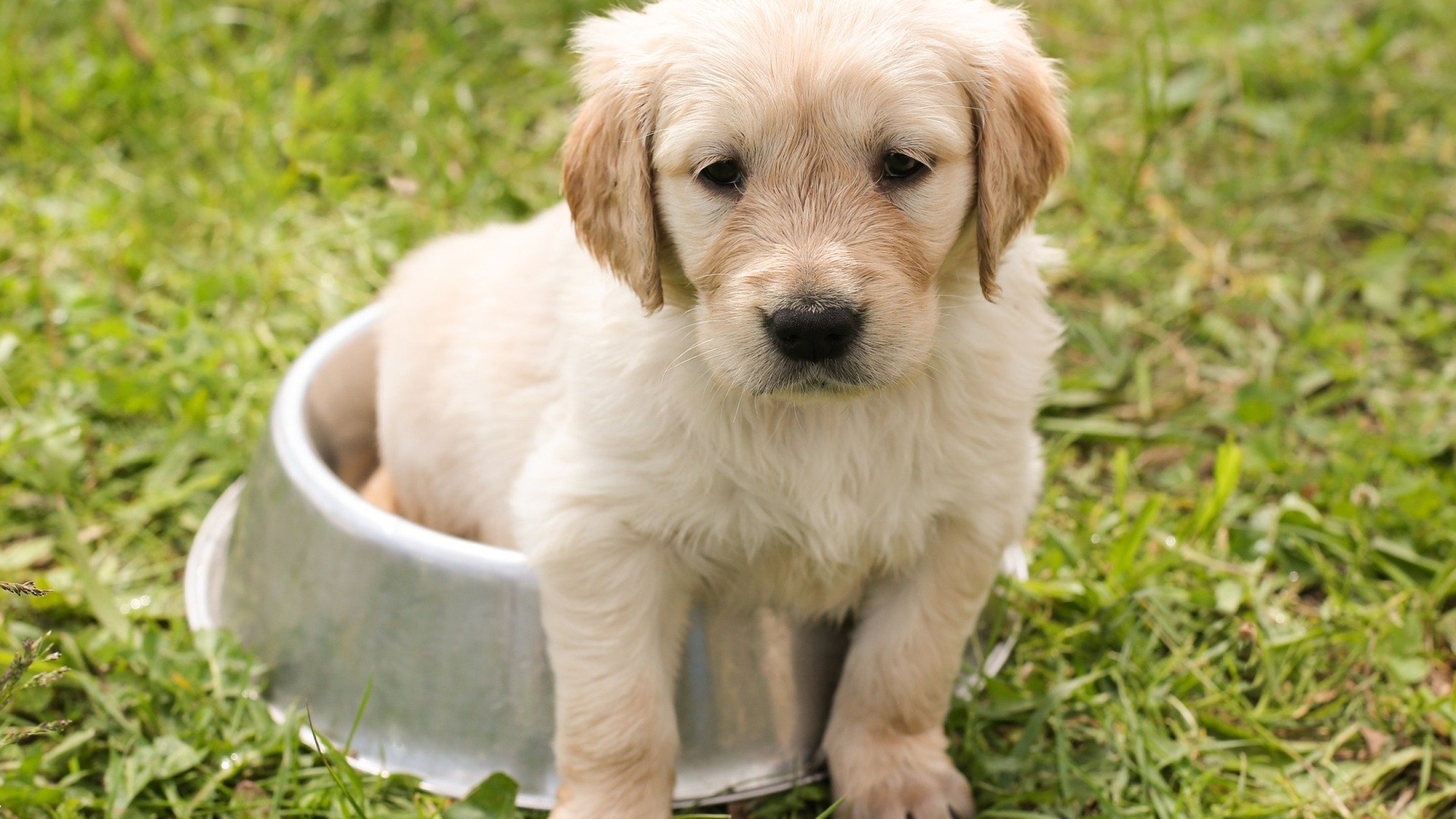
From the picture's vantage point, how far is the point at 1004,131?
2.22m

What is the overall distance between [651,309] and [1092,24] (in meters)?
3.81

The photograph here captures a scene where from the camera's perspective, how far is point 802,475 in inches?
95.4

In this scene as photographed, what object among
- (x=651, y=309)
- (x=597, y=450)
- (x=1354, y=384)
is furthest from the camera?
(x=1354, y=384)

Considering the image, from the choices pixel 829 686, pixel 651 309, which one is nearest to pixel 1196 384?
pixel 829 686

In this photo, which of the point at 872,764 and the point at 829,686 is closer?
the point at 872,764

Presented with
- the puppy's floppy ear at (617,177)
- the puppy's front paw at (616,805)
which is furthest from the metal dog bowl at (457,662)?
the puppy's floppy ear at (617,177)

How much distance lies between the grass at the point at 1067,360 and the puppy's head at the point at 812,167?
106 cm

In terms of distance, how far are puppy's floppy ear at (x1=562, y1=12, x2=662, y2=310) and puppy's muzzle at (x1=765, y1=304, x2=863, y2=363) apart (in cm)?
29

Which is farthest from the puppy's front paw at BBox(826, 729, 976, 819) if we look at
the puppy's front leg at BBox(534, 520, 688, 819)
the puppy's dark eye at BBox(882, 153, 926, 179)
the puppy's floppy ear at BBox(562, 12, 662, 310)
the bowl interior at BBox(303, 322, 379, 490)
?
the bowl interior at BBox(303, 322, 379, 490)

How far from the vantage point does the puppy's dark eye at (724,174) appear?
2.17m

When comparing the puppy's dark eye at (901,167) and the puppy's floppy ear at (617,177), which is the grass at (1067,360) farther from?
the puppy's dark eye at (901,167)

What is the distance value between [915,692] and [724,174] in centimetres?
107

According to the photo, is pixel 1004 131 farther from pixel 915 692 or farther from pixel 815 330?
pixel 915 692

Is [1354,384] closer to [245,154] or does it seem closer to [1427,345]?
[1427,345]
